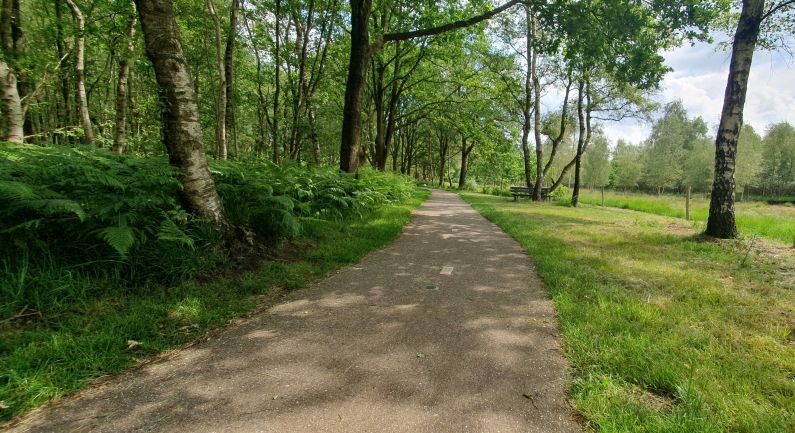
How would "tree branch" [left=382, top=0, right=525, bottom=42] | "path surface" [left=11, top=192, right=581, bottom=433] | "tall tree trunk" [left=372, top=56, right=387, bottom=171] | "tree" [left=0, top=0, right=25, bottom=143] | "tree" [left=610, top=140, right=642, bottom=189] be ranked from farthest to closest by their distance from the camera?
"tree" [left=610, top=140, right=642, bottom=189] → "tall tree trunk" [left=372, top=56, right=387, bottom=171] → "tree branch" [left=382, top=0, right=525, bottom=42] → "tree" [left=0, top=0, right=25, bottom=143] → "path surface" [left=11, top=192, right=581, bottom=433]

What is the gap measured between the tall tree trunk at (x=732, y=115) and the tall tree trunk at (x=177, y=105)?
977cm

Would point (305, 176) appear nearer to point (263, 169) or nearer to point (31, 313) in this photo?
point (263, 169)

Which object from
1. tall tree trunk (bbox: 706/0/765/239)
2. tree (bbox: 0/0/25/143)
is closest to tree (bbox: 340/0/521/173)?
tall tree trunk (bbox: 706/0/765/239)

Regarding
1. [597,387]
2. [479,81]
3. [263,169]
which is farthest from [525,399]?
[479,81]

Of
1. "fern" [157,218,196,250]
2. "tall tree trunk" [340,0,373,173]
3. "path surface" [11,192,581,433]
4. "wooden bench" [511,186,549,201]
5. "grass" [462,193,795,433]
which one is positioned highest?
"tall tree trunk" [340,0,373,173]

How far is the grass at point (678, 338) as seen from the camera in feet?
6.86

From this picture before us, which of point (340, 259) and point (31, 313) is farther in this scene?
point (340, 259)

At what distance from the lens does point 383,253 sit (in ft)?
21.1

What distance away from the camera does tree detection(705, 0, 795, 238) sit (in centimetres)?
714

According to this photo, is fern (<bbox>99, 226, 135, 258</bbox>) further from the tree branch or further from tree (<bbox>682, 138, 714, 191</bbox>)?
tree (<bbox>682, 138, 714, 191</bbox>)

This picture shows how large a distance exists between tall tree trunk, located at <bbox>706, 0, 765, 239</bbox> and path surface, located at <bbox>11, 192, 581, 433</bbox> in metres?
6.00

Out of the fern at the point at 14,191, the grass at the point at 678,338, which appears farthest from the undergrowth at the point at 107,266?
the grass at the point at 678,338

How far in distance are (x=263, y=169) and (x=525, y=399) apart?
6.33 meters

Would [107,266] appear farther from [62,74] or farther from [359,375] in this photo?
[62,74]
